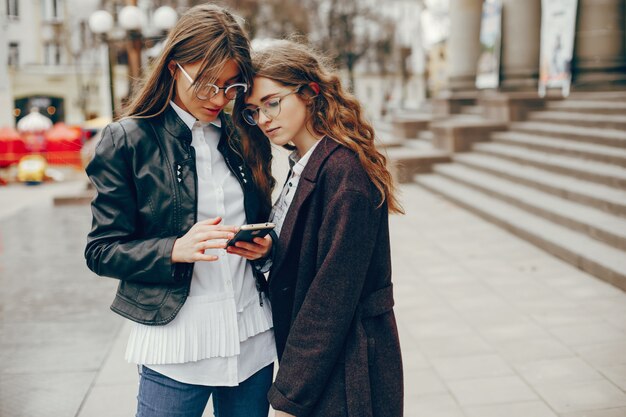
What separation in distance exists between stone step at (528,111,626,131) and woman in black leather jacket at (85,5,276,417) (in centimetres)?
925

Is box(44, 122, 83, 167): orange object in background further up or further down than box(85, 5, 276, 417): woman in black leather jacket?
further down

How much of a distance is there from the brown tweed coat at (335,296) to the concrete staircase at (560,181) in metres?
4.78

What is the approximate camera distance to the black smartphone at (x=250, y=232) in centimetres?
189

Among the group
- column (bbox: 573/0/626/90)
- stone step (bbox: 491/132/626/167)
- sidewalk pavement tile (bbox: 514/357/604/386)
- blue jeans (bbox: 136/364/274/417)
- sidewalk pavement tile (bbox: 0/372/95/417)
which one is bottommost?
sidewalk pavement tile (bbox: 0/372/95/417)

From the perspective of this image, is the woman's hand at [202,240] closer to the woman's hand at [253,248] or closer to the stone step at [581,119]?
the woman's hand at [253,248]

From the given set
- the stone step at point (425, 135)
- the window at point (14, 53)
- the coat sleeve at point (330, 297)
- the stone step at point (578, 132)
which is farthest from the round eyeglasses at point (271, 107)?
the window at point (14, 53)

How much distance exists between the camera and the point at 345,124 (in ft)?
6.90

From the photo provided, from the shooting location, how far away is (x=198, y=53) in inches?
78.0

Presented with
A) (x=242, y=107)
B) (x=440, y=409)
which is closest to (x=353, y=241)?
(x=242, y=107)

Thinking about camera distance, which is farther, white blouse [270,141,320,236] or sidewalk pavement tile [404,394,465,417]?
sidewalk pavement tile [404,394,465,417]

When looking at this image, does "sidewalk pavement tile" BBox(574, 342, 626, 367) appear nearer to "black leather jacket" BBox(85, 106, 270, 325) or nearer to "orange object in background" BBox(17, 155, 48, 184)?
"black leather jacket" BBox(85, 106, 270, 325)

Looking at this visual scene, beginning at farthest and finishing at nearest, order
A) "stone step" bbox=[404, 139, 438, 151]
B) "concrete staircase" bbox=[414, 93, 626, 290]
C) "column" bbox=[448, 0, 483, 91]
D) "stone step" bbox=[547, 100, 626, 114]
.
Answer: "column" bbox=[448, 0, 483, 91] < "stone step" bbox=[404, 139, 438, 151] < "stone step" bbox=[547, 100, 626, 114] < "concrete staircase" bbox=[414, 93, 626, 290]

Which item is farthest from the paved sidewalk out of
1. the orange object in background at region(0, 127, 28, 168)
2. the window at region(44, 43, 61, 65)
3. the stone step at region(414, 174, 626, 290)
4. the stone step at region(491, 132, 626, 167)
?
the window at region(44, 43, 61, 65)

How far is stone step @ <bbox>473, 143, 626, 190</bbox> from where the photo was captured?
850 cm
